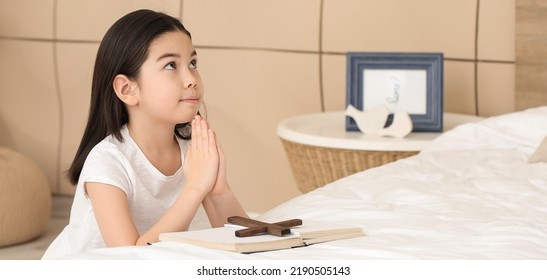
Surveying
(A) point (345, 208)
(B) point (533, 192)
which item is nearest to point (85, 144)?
(A) point (345, 208)

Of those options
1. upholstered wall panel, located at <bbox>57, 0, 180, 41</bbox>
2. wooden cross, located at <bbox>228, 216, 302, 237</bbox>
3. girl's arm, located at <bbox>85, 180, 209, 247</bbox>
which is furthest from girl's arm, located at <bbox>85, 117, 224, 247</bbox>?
upholstered wall panel, located at <bbox>57, 0, 180, 41</bbox>

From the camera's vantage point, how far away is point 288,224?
1666 mm

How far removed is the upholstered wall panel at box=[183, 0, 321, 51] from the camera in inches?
151

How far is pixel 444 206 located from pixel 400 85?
4.65 feet

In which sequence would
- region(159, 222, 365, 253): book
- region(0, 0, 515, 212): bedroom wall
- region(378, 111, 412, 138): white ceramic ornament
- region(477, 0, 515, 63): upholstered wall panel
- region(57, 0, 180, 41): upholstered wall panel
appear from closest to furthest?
region(159, 222, 365, 253): book → region(378, 111, 412, 138): white ceramic ornament → region(477, 0, 515, 63): upholstered wall panel → region(0, 0, 515, 212): bedroom wall → region(57, 0, 180, 41): upholstered wall panel

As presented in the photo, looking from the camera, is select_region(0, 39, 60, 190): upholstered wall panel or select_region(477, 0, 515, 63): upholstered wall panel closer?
select_region(477, 0, 515, 63): upholstered wall panel

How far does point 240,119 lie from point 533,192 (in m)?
2.08

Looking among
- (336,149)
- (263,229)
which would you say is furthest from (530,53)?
(263,229)

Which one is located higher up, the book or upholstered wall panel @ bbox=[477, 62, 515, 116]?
upholstered wall panel @ bbox=[477, 62, 515, 116]

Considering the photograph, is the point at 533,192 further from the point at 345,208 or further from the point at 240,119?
the point at 240,119

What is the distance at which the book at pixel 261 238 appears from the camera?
1.51m

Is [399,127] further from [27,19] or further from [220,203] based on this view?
[27,19]

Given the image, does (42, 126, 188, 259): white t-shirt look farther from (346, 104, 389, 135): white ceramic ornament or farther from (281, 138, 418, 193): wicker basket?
(346, 104, 389, 135): white ceramic ornament

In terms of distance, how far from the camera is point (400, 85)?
333 cm
